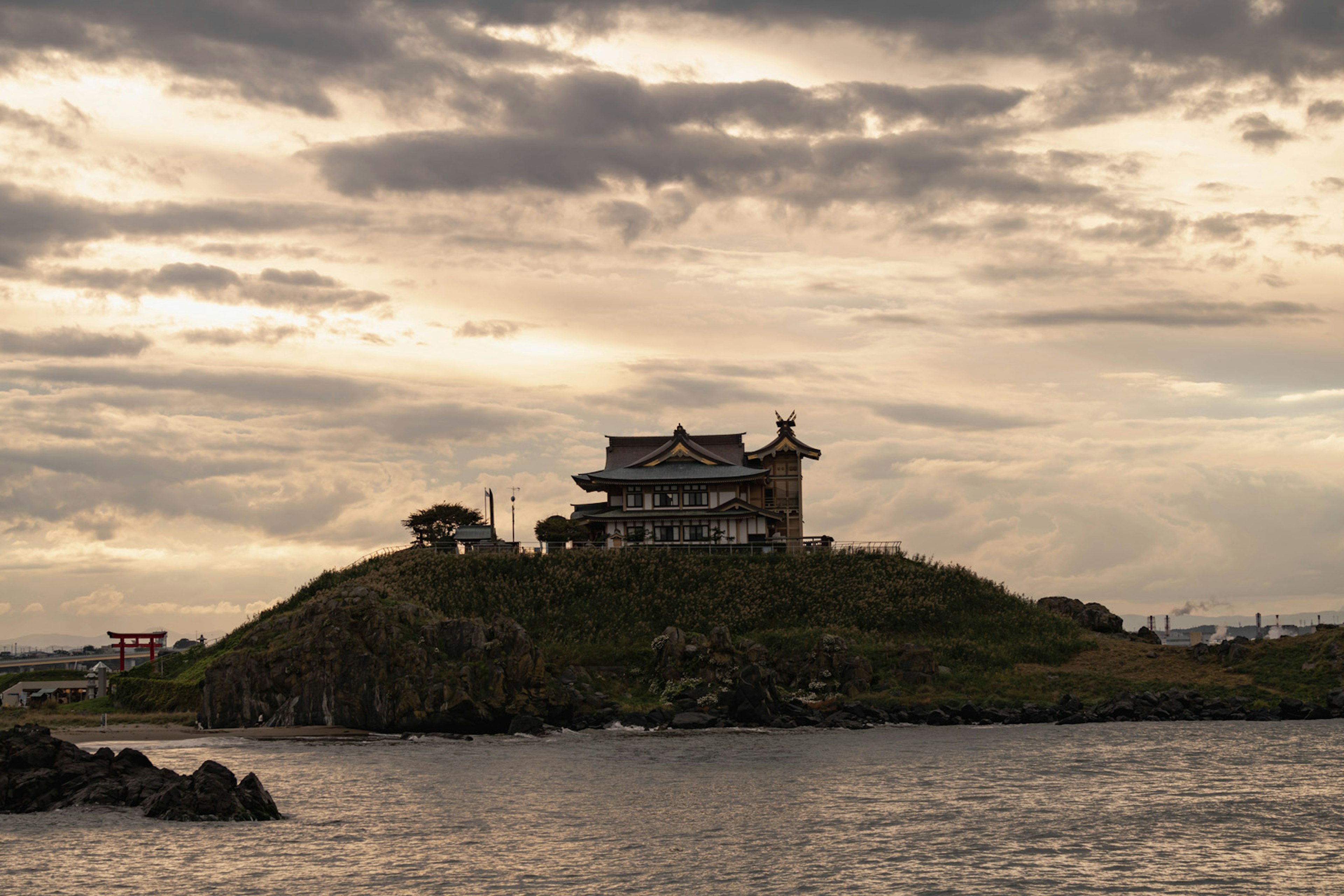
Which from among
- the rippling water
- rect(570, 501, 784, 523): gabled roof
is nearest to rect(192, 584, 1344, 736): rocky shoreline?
the rippling water

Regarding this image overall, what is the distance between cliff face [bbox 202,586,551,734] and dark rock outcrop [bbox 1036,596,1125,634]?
46596 mm

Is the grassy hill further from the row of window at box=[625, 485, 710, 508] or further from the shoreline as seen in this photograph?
the row of window at box=[625, 485, 710, 508]

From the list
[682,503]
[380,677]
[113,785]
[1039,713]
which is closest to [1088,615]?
[1039,713]

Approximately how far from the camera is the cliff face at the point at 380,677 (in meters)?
68.5

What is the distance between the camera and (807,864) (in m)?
34.2

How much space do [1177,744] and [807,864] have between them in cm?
3467

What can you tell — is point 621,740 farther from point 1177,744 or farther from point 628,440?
point 628,440

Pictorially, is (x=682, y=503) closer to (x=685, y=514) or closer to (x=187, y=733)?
(x=685, y=514)

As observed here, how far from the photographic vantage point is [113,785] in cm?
4106

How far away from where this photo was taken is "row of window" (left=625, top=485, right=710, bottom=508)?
10906 centimetres

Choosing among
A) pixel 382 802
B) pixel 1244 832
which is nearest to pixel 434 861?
pixel 382 802

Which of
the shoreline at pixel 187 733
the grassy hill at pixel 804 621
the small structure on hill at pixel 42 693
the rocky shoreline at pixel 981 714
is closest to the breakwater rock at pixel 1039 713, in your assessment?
the rocky shoreline at pixel 981 714

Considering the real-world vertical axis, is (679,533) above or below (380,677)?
above

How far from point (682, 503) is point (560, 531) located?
40.9ft
